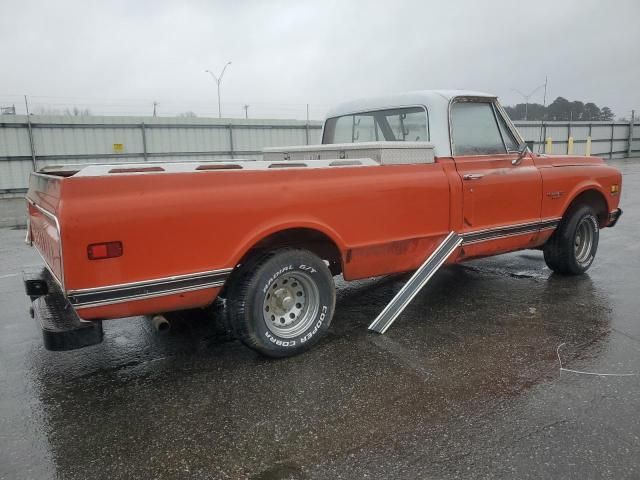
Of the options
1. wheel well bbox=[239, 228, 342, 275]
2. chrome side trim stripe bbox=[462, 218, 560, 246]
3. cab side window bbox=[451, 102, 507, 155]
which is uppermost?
cab side window bbox=[451, 102, 507, 155]

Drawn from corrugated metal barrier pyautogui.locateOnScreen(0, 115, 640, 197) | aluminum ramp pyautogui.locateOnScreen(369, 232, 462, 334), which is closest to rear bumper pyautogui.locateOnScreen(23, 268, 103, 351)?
aluminum ramp pyautogui.locateOnScreen(369, 232, 462, 334)

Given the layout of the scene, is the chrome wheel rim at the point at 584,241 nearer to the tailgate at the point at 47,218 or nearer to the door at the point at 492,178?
the door at the point at 492,178

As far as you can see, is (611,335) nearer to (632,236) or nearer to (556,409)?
(556,409)

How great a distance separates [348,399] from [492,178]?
270 cm

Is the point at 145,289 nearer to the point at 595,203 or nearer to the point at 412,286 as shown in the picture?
the point at 412,286

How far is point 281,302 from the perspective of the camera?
154 inches

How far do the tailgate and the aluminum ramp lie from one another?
2419mm

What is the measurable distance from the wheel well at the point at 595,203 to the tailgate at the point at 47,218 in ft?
16.6

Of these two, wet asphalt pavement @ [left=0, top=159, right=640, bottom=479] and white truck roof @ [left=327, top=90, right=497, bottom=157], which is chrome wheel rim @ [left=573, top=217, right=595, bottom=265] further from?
white truck roof @ [left=327, top=90, right=497, bottom=157]

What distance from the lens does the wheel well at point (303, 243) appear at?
378 cm

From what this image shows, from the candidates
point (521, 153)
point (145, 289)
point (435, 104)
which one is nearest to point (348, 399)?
point (145, 289)

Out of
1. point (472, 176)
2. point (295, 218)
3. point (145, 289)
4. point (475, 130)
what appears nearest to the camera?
point (145, 289)

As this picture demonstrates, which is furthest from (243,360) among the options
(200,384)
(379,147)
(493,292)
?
(493,292)

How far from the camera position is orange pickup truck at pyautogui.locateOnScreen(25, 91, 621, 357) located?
122 inches
